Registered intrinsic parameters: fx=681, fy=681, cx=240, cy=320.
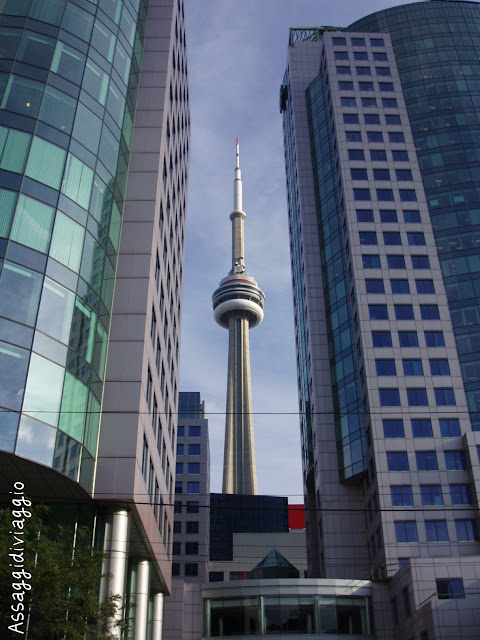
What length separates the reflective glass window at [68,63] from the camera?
Answer: 3447cm

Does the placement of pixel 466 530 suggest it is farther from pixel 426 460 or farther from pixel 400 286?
pixel 400 286

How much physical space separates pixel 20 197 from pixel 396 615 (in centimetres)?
4224

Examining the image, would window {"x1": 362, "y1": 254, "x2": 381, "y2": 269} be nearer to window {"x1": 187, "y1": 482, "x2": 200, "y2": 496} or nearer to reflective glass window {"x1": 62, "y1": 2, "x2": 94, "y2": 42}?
reflective glass window {"x1": 62, "y1": 2, "x2": 94, "y2": 42}

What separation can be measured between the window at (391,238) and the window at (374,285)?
4.92 m

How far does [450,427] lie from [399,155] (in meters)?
34.1

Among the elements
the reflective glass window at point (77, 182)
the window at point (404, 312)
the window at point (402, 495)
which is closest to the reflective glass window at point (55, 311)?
the reflective glass window at point (77, 182)

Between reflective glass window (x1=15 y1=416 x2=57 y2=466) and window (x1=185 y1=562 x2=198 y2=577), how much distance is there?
77601 millimetres

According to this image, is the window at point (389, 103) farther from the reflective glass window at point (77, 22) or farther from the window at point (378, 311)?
the reflective glass window at point (77, 22)

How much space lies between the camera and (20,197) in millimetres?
29484

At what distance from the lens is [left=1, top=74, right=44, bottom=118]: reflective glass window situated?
31.8 m

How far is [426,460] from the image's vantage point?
60906mm

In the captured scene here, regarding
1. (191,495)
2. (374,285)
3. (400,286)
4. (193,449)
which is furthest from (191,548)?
(400,286)

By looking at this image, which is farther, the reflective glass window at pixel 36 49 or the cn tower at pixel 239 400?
the cn tower at pixel 239 400

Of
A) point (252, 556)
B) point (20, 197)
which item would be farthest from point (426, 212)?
point (252, 556)
